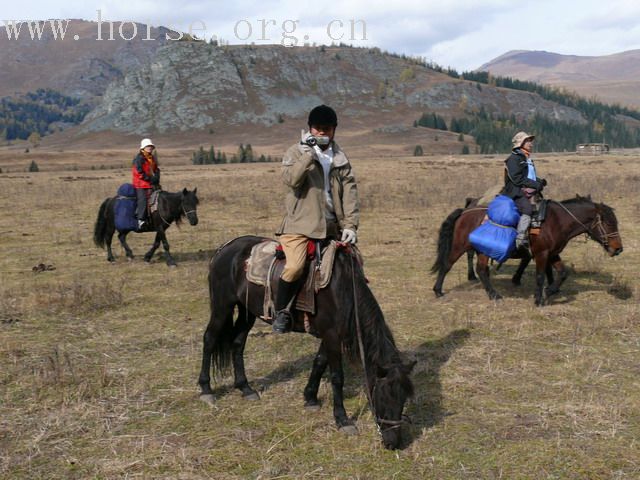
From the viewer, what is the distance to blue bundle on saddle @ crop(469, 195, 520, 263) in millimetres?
9266

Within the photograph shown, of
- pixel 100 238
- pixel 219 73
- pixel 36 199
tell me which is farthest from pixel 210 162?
pixel 219 73

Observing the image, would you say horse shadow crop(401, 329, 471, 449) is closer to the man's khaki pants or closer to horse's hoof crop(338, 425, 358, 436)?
horse's hoof crop(338, 425, 358, 436)

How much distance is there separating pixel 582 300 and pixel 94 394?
819 cm

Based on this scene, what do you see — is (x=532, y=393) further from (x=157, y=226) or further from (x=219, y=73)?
(x=219, y=73)

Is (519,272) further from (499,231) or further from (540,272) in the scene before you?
(499,231)

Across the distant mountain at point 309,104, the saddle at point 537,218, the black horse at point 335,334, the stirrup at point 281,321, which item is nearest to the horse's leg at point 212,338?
the black horse at point 335,334

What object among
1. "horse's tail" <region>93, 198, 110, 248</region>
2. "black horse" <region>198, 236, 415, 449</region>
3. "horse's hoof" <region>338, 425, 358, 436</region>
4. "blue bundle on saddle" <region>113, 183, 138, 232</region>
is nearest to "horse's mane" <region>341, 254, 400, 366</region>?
"black horse" <region>198, 236, 415, 449</region>

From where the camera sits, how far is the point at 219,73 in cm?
17050

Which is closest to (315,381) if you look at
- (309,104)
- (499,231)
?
(499,231)

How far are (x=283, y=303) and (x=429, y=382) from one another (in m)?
2.22

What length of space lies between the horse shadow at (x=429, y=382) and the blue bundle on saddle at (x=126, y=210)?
865 centimetres

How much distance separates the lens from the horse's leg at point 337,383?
5.34 meters

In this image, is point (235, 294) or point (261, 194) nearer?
point (235, 294)

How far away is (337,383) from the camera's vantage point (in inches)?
211
